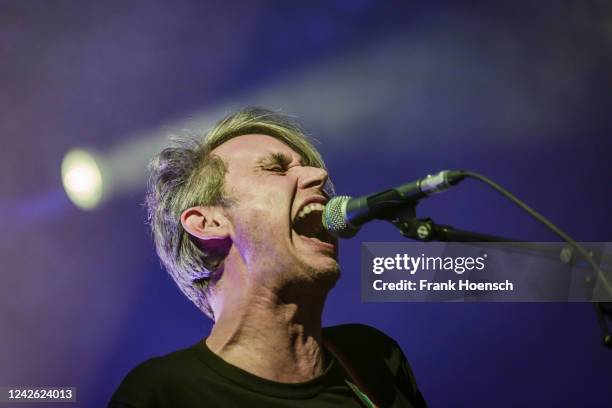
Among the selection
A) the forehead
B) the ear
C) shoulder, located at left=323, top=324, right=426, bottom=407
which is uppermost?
the forehead

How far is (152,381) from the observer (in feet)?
7.32

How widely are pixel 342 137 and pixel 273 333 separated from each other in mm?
1262

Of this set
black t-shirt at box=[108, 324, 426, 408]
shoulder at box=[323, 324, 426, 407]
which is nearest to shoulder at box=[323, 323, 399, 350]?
shoulder at box=[323, 324, 426, 407]

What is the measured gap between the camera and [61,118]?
10.8 feet

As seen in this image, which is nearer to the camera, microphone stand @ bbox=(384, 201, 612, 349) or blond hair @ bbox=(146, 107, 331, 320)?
microphone stand @ bbox=(384, 201, 612, 349)

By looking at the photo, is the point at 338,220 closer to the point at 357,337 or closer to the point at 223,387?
the point at 223,387

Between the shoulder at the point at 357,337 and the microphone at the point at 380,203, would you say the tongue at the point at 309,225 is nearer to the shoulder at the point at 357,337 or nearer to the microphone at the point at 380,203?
the microphone at the point at 380,203

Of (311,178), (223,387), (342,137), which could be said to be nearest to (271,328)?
(223,387)

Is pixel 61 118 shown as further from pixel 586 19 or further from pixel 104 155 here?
pixel 586 19

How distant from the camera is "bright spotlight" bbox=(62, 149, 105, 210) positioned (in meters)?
3.20

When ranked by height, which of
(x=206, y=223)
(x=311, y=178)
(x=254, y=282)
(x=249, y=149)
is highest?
(x=249, y=149)

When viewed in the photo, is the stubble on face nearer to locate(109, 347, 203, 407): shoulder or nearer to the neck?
the neck

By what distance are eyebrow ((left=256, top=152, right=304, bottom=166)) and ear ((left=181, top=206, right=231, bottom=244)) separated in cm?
24

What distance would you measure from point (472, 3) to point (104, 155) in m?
2.04
